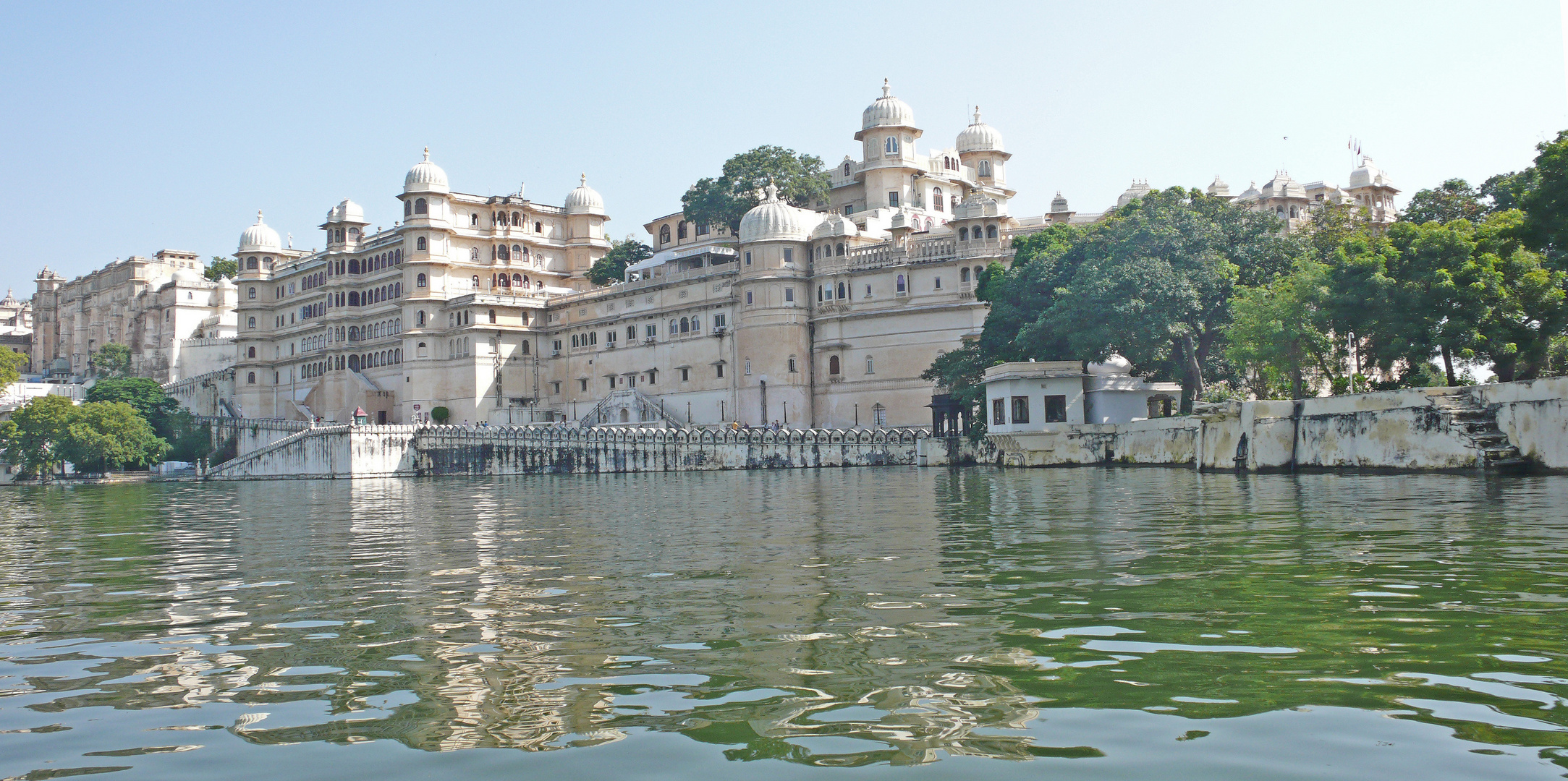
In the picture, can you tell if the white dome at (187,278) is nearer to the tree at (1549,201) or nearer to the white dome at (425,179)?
the white dome at (425,179)

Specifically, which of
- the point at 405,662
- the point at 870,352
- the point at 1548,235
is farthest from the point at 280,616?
the point at 870,352

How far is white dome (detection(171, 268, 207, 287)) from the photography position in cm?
10644

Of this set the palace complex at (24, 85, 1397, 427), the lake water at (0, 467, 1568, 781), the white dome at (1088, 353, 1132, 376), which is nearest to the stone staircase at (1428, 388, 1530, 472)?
the lake water at (0, 467, 1568, 781)

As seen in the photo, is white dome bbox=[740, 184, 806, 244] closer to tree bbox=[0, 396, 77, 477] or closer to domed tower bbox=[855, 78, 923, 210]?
domed tower bbox=[855, 78, 923, 210]

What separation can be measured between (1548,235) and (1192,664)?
24603 mm

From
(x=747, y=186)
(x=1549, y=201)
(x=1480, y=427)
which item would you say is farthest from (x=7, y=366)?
(x=1549, y=201)

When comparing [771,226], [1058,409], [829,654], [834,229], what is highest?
[771,226]

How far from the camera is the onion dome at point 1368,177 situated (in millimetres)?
84062

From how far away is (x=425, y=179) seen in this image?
243 ft

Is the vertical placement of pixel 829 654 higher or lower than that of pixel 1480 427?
lower

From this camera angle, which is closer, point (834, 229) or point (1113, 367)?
point (1113, 367)

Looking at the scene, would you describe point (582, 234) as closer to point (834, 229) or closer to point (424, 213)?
point (424, 213)

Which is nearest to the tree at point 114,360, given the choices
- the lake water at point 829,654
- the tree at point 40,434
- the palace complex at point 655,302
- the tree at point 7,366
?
the palace complex at point 655,302

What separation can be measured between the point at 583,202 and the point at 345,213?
16005mm
